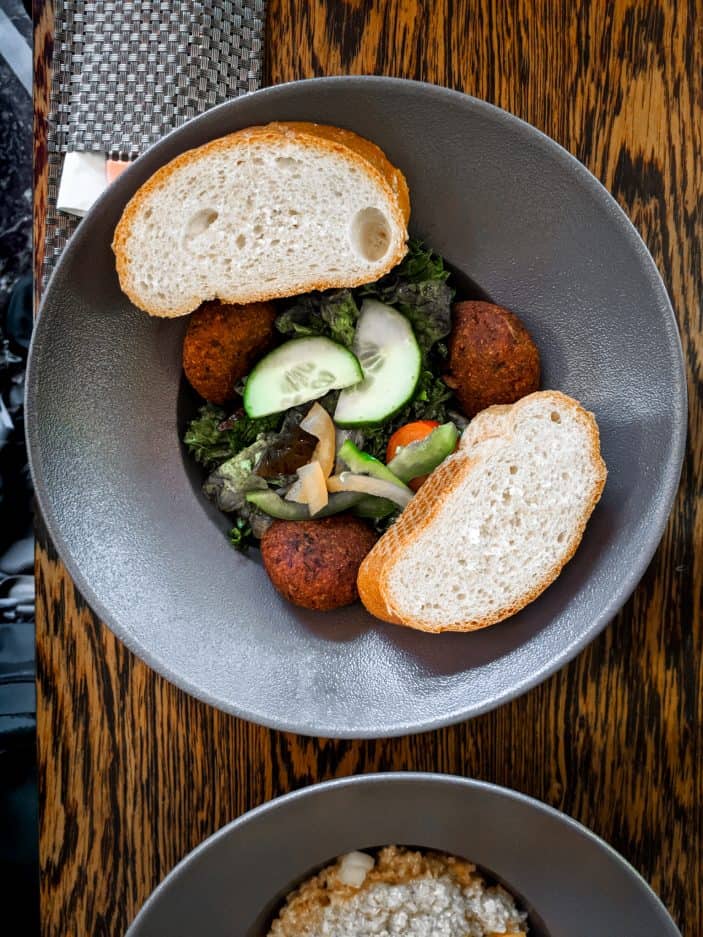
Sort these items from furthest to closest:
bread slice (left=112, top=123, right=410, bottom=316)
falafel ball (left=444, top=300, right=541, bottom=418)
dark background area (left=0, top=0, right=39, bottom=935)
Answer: dark background area (left=0, top=0, right=39, bottom=935) → falafel ball (left=444, top=300, right=541, bottom=418) → bread slice (left=112, top=123, right=410, bottom=316)

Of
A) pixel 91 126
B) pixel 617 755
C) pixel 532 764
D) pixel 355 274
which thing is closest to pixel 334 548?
pixel 355 274

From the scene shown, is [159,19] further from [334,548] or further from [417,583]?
[417,583]

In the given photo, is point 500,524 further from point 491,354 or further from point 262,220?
point 262,220

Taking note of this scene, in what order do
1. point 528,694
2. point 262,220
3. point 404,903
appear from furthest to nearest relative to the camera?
1. point 528,694
2. point 404,903
3. point 262,220

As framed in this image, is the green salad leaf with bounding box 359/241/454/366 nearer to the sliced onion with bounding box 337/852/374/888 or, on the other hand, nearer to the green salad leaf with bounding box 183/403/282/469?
the green salad leaf with bounding box 183/403/282/469

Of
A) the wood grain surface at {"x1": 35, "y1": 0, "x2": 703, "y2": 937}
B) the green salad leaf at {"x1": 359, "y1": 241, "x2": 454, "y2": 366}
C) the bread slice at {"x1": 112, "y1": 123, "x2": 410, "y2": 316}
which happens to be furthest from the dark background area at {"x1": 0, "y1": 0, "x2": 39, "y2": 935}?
the green salad leaf at {"x1": 359, "y1": 241, "x2": 454, "y2": 366}

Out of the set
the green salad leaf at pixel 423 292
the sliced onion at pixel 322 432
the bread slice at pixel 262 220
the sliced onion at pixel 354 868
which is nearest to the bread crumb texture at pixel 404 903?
the sliced onion at pixel 354 868

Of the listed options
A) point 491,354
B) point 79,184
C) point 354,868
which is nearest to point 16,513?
point 79,184
